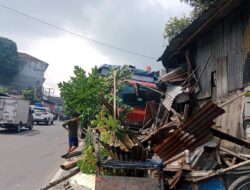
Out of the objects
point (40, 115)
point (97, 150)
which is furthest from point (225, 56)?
point (40, 115)

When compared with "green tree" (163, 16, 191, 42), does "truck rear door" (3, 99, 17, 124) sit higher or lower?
lower

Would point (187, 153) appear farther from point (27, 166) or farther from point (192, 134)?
point (27, 166)

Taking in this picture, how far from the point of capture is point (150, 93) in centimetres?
1580

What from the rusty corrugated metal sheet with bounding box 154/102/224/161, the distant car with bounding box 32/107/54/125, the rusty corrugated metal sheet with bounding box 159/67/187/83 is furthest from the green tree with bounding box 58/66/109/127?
the distant car with bounding box 32/107/54/125

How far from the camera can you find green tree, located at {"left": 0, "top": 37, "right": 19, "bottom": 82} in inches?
2680

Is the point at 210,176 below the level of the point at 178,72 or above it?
below

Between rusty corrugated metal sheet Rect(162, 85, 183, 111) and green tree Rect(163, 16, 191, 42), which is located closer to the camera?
rusty corrugated metal sheet Rect(162, 85, 183, 111)

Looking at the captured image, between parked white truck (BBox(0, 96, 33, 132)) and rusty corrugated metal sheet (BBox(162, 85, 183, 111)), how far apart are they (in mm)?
14098

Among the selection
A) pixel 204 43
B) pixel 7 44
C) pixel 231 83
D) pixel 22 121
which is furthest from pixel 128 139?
pixel 7 44

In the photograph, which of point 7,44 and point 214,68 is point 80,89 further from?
point 7,44

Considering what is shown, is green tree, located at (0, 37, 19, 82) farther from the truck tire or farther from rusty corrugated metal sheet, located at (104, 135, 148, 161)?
the truck tire

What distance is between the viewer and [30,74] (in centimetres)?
7956

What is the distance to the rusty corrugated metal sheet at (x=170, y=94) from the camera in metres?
13.3

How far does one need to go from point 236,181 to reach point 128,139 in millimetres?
2005
